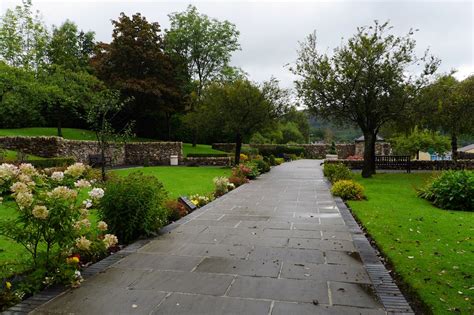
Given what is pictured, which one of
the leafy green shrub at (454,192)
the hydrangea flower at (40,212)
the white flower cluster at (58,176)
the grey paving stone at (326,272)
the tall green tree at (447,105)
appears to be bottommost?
the grey paving stone at (326,272)

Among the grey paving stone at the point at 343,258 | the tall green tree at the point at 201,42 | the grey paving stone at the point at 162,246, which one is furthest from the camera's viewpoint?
the tall green tree at the point at 201,42

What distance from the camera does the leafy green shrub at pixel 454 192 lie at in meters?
8.72

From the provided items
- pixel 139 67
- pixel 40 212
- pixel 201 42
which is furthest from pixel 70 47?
pixel 40 212

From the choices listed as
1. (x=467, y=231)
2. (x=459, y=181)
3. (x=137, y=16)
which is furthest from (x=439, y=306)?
(x=137, y=16)

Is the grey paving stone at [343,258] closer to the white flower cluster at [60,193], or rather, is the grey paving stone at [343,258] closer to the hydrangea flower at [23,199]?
the white flower cluster at [60,193]

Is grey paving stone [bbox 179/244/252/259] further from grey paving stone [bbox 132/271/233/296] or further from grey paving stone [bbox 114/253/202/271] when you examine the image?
grey paving stone [bbox 132/271/233/296]

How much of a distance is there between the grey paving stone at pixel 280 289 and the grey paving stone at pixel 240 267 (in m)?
0.19

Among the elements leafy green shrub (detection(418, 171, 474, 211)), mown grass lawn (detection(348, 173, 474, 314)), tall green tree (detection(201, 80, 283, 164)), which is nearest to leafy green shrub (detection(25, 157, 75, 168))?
tall green tree (detection(201, 80, 283, 164))

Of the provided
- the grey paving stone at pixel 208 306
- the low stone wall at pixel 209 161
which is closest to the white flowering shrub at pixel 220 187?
the grey paving stone at pixel 208 306

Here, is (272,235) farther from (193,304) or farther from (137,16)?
(137,16)

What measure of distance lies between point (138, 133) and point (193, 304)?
31688 millimetres

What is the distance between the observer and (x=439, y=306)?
123 inches

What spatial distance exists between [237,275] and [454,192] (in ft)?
23.9

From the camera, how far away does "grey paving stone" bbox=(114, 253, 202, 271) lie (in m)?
4.25
